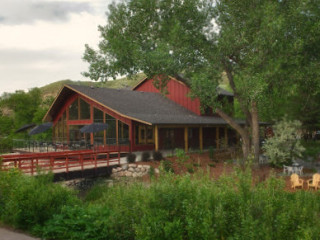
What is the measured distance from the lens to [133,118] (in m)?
21.4

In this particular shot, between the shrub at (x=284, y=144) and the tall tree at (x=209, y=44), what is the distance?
95 cm

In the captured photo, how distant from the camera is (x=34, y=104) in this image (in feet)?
130

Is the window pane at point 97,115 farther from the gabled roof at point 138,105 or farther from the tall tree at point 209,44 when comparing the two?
the tall tree at point 209,44

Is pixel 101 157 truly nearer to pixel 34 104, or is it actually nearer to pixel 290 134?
pixel 290 134

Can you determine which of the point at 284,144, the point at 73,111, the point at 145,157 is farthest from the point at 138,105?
the point at 284,144

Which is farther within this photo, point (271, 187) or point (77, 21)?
point (77, 21)

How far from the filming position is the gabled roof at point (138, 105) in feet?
76.5

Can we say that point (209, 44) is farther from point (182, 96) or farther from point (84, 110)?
point (84, 110)

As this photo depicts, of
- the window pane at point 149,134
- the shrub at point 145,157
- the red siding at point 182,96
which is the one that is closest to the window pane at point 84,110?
the window pane at point 149,134

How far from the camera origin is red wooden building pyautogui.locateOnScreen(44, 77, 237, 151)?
23.5m

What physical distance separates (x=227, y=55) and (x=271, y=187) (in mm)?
14162

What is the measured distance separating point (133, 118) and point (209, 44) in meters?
7.13

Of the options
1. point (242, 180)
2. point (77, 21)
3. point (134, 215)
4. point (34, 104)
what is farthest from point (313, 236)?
point (34, 104)

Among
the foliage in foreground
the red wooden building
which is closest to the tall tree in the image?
the red wooden building
